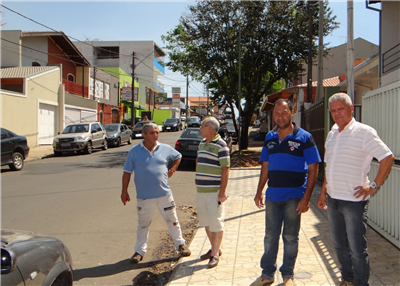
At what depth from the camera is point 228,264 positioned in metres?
4.63

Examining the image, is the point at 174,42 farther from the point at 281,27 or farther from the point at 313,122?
the point at 313,122

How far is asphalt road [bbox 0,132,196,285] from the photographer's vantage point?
5006mm

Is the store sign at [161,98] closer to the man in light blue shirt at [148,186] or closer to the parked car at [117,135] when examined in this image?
the parked car at [117,135]

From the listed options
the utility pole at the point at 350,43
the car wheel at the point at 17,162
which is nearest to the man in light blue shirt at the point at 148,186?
the utility pole at the point at 350,43

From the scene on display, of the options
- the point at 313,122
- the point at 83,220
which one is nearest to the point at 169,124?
the point at 313,122

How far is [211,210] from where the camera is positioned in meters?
4.61

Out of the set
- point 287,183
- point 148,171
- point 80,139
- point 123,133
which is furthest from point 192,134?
point 123,133

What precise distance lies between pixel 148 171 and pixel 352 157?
8.66 ft

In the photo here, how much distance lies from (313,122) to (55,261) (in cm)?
863

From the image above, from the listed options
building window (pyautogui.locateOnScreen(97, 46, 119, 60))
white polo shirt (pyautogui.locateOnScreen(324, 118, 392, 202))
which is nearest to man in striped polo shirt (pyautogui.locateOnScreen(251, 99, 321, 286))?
white polo shirt (pyautogui.locateOnScreen(324, 118, 392, 202))

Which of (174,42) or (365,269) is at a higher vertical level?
(174,42)

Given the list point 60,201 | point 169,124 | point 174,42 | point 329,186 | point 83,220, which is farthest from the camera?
point 169,124

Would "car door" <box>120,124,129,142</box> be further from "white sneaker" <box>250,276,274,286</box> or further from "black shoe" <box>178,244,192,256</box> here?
"white sneaker" <box>250,276,274,286</box>

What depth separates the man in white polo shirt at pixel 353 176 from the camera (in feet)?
10.7
